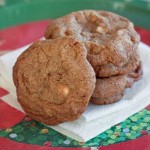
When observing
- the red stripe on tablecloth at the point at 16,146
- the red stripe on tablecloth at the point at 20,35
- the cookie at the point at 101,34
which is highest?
the cookie at the point at 101,34

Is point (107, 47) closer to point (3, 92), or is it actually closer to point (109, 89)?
point (109, 89)

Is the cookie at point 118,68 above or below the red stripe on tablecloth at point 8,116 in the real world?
above

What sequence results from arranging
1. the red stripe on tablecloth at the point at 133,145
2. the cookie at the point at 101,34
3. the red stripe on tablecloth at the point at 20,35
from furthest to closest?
the red stripe on tablecloth at the point at 20,35 → the cookie at the point at 101,34 → the red stripe on tablecloth at the point at 133,145

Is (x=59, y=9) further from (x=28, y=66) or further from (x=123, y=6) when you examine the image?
(x=28, y=66)

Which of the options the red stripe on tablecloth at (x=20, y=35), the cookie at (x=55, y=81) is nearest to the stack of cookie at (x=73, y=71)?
the cookie at (x=55, y=81)

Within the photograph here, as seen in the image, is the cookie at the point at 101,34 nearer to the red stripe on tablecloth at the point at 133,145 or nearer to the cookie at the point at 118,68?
the cookie at the point at 118,68

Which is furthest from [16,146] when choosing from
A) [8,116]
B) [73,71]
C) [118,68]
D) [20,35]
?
[20,35]

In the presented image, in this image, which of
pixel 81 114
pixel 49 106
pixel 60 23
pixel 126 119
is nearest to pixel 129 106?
pixel 126 119
